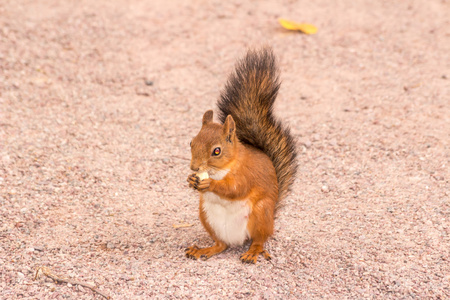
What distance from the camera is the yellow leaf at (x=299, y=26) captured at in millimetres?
5766

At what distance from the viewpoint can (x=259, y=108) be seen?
10.00 feet

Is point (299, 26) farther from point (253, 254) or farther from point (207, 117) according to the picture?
point (253, 254)

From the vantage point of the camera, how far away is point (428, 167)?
3.83 meters

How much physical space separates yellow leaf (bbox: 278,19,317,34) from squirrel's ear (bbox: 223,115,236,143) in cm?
334

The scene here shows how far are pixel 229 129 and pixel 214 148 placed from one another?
126mm

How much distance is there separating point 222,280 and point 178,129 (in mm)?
1925

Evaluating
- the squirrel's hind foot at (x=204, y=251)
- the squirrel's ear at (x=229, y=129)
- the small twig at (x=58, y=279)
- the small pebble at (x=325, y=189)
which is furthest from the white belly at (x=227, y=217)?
the small pebble at (x=325, y=189)

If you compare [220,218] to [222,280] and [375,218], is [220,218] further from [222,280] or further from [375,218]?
[375,218]

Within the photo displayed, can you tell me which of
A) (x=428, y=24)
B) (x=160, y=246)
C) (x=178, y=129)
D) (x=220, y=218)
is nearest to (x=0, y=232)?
(x=160, y=246)

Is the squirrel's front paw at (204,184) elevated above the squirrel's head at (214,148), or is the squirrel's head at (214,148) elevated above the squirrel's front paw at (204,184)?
the squirrel's head at (214,148)

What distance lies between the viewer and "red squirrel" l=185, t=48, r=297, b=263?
268cm

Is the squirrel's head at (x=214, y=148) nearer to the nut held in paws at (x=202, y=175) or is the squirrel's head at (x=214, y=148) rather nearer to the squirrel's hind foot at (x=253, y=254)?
the nut held in paws at (x=202, y=175)

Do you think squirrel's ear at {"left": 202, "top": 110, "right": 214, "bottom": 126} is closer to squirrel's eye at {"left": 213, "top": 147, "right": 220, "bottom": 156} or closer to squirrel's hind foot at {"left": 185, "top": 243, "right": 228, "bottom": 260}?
squirrel's eye at {"left": 213, "top": 147, "right": 220, "bottom": 156}

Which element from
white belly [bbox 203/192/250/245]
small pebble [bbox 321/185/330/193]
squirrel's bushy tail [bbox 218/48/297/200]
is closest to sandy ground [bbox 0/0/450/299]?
small pebble [bbox 321/185/330/193]
